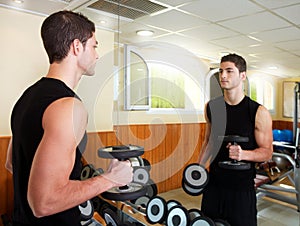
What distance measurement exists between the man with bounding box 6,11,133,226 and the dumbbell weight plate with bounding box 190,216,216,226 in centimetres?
82

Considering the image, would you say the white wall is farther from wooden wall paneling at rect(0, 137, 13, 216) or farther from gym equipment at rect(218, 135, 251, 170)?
gym equipment at rect(218, 135, 251, 170)

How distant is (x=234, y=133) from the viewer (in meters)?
1.61

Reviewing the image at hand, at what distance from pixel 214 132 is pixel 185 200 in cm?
89

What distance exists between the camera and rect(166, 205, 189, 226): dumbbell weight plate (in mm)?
1639

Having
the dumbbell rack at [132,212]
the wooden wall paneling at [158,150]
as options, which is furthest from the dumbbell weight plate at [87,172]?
the wooden wall paneling at [158,150]

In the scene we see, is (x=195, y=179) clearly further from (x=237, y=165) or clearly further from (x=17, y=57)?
(x=17, y=57)

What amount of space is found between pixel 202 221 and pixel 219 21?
170 centimetres

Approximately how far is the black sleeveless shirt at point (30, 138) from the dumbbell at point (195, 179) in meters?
1.03

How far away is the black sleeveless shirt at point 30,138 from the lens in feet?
2.39

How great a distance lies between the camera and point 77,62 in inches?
34.4

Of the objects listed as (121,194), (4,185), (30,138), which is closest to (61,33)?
(30,138)

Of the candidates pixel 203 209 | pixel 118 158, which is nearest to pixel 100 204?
pixel 203 209

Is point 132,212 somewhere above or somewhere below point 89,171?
below

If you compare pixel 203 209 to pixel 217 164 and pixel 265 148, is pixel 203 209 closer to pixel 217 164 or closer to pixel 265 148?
pixel 217 164
